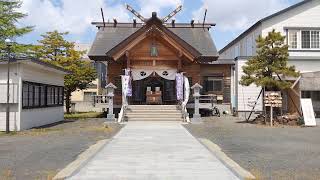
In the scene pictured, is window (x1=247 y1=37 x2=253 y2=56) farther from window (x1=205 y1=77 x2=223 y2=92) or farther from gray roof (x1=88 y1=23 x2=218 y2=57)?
window (x1=205 y1=77 x2=223 y2=92)

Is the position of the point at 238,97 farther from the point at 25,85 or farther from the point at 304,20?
the point at 25,85

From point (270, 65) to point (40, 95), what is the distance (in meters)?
12.5

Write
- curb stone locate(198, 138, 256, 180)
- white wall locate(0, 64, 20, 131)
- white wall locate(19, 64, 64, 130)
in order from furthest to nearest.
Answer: white wall locate(19, 64, 64, 130)
white wall locate(0, 64, 20, 131)
curb stone locate(198, 138, 256, 180)

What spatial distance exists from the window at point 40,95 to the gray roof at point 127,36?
15.2ft

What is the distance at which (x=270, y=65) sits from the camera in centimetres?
2309

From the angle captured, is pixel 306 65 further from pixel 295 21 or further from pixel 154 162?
pixel 154 162

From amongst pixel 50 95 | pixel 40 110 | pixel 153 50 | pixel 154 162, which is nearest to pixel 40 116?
pixel 40 110

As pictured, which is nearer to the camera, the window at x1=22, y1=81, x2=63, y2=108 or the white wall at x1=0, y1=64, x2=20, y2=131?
the white wall at x1=0, y1=64, x2=20, y2=131

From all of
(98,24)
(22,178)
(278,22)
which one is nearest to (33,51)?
(98,24)

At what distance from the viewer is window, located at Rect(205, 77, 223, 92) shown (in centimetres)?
3356

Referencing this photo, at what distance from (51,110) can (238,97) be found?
523 inches

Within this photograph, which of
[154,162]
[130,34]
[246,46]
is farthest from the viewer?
[246,46]

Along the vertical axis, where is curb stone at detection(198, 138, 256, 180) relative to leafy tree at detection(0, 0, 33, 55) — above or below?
below

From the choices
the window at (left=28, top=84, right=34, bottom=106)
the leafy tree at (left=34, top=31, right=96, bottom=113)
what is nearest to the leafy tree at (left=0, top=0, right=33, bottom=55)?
the leafy tree at (left=34, top=31, right=96, bottom=113)
